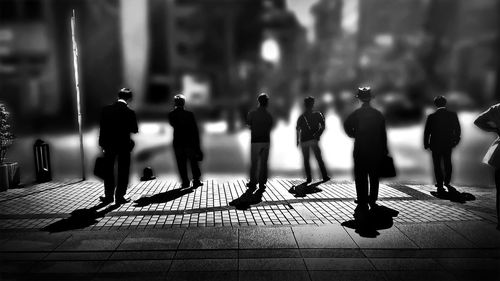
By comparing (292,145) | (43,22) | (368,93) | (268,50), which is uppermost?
(43,22)

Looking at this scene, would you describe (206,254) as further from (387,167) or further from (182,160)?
(182,160)

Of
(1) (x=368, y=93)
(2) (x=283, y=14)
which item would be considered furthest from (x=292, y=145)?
(2) (x=283, y=14)

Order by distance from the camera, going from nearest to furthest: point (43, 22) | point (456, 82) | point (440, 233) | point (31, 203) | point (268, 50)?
point (440, 233) → point (31, 203) → point (268, 50) → point (43, 22) → point (456, 82)

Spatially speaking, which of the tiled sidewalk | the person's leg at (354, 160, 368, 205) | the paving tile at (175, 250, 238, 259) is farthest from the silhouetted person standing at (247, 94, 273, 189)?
the paving tile at (175, 250, 238, 259)

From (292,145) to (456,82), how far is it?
29200mm

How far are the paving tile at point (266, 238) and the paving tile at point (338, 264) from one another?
0.50 metres

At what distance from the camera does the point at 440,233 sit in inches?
209

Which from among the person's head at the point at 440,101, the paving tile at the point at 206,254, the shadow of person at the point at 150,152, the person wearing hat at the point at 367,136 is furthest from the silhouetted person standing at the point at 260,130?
the shadow of person at the point at 150,152

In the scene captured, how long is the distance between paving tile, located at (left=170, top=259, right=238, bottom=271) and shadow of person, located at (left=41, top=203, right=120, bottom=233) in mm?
2104

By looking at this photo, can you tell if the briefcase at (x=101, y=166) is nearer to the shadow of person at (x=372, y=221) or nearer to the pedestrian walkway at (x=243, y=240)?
the pedestrian walkway at (x=243, y=240)

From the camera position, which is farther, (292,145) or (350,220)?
(292,145)

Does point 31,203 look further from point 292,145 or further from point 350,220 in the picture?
point 292,145

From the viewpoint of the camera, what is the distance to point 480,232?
5324 mm

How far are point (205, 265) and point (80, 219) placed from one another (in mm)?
2694
